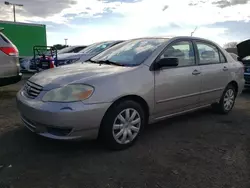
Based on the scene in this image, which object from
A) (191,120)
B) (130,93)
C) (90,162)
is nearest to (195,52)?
(191,120)

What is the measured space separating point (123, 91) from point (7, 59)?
3470mm

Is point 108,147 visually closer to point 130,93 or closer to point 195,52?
point 130,93

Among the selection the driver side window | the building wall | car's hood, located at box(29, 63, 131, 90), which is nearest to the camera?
car's hood, located at box(29, 63, 131, 90)

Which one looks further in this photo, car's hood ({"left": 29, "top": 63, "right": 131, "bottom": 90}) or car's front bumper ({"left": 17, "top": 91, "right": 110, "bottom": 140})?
car's hood ({"left": 29, "top": 63, "right": 131, "bottom": 90})

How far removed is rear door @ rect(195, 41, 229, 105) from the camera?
4867 mm

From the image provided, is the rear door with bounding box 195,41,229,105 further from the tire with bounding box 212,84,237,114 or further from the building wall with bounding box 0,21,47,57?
the building wall with bounding box 0,21,47,57

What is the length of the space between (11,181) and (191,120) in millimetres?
3348

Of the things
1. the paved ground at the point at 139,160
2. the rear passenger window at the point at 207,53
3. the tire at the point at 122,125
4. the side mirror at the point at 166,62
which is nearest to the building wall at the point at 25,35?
the paved ground at the point at 139,160

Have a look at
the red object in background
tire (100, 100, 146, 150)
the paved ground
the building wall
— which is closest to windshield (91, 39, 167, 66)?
tire (100, 100, 146, 150)

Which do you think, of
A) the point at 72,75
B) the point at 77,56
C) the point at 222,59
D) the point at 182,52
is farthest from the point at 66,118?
the point at 77,56

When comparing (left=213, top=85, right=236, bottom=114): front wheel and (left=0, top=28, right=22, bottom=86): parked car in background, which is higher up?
(left=0, top=28, right=22, bottom=86): parked car in background

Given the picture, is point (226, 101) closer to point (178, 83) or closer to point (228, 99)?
point (228, 99)

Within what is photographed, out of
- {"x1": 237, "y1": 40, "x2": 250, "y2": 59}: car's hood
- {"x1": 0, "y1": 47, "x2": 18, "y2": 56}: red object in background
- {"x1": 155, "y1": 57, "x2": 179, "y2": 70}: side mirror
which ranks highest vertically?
{"x1": 237, "y1": 40, "x2": 250, "y2": 59}: car's hood

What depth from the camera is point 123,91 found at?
3.55 meters
